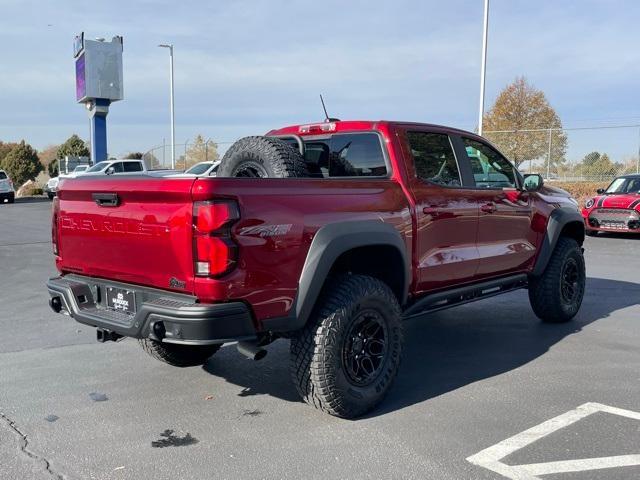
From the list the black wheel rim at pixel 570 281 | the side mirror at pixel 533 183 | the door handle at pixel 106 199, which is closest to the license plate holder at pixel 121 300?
the door handle at pixel 106 199

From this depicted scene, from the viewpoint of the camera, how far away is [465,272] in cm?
498

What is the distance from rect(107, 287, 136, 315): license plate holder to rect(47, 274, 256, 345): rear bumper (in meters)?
0.02

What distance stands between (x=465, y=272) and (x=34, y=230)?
47.4 feet

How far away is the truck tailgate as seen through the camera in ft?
11.0

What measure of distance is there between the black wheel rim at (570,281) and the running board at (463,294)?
0.62m

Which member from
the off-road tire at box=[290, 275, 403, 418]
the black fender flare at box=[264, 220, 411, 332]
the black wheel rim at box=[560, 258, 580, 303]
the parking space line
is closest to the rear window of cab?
the black fender flare at box=[264, 220, 411, 332]

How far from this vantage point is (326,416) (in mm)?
3975

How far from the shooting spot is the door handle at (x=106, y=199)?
12.2ft

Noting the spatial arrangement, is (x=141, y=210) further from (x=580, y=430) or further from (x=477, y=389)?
(x=580, y=430)

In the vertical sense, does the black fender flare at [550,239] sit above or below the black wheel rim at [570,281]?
above

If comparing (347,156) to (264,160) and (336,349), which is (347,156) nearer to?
(264,160)

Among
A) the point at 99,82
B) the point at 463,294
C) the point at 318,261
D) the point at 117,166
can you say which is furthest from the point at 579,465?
the point at 99,82

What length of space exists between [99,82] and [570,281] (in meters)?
35.2

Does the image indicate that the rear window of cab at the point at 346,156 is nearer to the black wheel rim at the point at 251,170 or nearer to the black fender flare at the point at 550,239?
the black wheel rim at the point at 251,170
